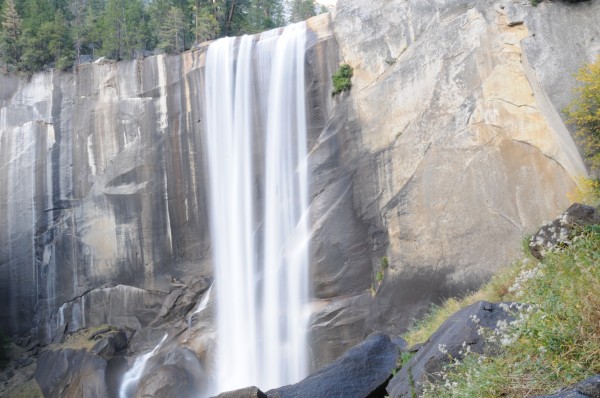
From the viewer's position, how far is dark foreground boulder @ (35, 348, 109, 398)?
2048cm

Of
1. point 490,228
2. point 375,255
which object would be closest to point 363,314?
point 375,255

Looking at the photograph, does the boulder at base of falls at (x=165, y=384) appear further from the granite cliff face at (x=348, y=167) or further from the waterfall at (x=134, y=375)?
the granite cliff face at (x=348, y=167)

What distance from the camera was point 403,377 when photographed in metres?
7.07

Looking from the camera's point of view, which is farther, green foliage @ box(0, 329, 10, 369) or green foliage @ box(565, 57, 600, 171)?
green foliage @ box(0, 329, 10, 369)

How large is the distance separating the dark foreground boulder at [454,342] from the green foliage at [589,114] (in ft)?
31.4

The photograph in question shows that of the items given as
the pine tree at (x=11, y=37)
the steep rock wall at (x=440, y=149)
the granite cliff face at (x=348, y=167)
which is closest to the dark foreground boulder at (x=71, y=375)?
the granite cliff face at (x=348, y=167)

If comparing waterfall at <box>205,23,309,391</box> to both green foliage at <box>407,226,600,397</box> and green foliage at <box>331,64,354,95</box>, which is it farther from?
green foliage at <box>407,226,600,397</box>

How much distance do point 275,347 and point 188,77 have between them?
12.3m

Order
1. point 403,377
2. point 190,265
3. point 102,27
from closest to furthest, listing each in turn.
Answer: point 403,377
point 190,265
point 102,27

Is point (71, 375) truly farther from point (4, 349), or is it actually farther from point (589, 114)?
point (589, 114)

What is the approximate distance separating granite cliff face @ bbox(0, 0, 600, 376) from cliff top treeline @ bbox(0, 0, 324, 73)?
1.86m

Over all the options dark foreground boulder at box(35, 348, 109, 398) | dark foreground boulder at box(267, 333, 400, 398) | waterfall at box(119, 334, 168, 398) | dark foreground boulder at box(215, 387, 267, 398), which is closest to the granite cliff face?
waterfall at box(119, 334, 168, 398)

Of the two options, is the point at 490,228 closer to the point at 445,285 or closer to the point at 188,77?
the point at 445,285

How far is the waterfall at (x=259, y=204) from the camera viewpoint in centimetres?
1917
